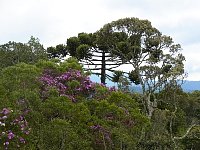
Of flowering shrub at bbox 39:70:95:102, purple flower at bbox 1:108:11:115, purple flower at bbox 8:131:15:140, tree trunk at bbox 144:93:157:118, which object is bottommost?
tree trunk at bbox 144:93:157:118

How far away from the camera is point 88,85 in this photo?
1030cm

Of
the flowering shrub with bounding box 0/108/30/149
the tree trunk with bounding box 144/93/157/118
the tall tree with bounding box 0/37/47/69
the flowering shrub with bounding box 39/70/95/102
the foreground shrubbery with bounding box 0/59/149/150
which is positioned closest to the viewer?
the flowering shrub with bounding box 0/108/30/149

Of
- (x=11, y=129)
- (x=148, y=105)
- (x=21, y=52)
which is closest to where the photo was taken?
(x=11, y=129)

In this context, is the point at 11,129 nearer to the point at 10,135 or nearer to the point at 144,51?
the point at 10,135

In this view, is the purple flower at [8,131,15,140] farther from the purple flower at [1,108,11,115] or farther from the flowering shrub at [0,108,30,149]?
the purple flower at [1,108,11,115]

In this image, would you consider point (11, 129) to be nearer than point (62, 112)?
Yes

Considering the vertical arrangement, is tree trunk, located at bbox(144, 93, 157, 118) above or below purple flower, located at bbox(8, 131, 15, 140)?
below

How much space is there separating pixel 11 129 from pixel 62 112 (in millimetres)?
1095

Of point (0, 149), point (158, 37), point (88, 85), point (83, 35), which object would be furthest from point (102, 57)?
point (0, 149)

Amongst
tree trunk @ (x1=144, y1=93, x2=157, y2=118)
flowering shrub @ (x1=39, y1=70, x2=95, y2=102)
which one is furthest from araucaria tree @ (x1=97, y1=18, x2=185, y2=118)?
flowering shrub @ (x1=39, y1=70, x2=95, y2=102)

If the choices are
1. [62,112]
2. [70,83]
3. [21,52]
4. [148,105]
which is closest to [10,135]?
[62,112]

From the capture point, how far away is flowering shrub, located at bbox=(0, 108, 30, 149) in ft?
26.8

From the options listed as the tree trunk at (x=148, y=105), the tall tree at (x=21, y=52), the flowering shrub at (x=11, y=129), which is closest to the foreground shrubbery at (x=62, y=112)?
the flowering shrub at (x=11, y=129)

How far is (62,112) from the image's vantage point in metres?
8.91
